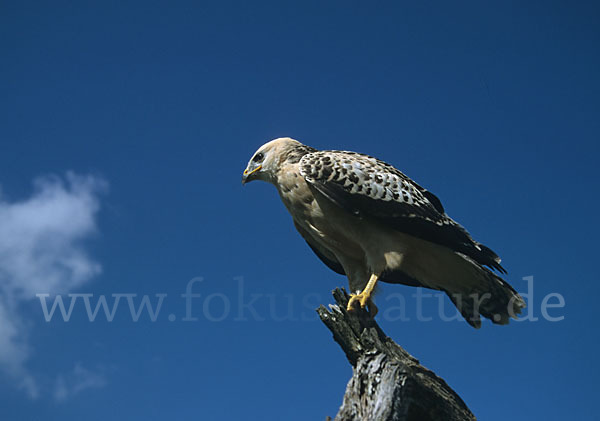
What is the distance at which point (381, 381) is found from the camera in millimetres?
4211

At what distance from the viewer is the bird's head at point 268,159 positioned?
18.8 ft

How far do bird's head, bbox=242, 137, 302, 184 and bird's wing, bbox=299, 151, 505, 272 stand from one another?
1.13 ft

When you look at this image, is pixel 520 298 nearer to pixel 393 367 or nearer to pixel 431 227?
pixel 431 227

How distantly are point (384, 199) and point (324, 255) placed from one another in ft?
4.24

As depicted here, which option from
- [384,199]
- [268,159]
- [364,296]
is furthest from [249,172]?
[364,296]

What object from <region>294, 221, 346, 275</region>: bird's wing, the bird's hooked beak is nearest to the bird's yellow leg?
<region>294, 221, 346, 275</region>: bird's wing

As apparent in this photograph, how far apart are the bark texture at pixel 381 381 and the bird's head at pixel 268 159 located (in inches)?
62.4

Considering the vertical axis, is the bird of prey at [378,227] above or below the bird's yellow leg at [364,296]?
above

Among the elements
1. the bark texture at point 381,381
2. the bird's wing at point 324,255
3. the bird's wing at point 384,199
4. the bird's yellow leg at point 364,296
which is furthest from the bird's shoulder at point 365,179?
the bark texture at point 381,381

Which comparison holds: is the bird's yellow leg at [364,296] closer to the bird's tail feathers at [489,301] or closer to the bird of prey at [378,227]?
the bird of prey at [378,227]

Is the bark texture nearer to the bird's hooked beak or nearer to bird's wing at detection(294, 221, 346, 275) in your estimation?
bird's wing at detection(294, 221, 346, 275)

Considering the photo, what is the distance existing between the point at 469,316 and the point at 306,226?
2.08 meters

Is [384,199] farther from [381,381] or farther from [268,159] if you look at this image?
[381,381]

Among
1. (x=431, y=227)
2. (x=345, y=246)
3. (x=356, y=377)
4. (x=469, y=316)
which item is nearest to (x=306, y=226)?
(x=345, y=246)
